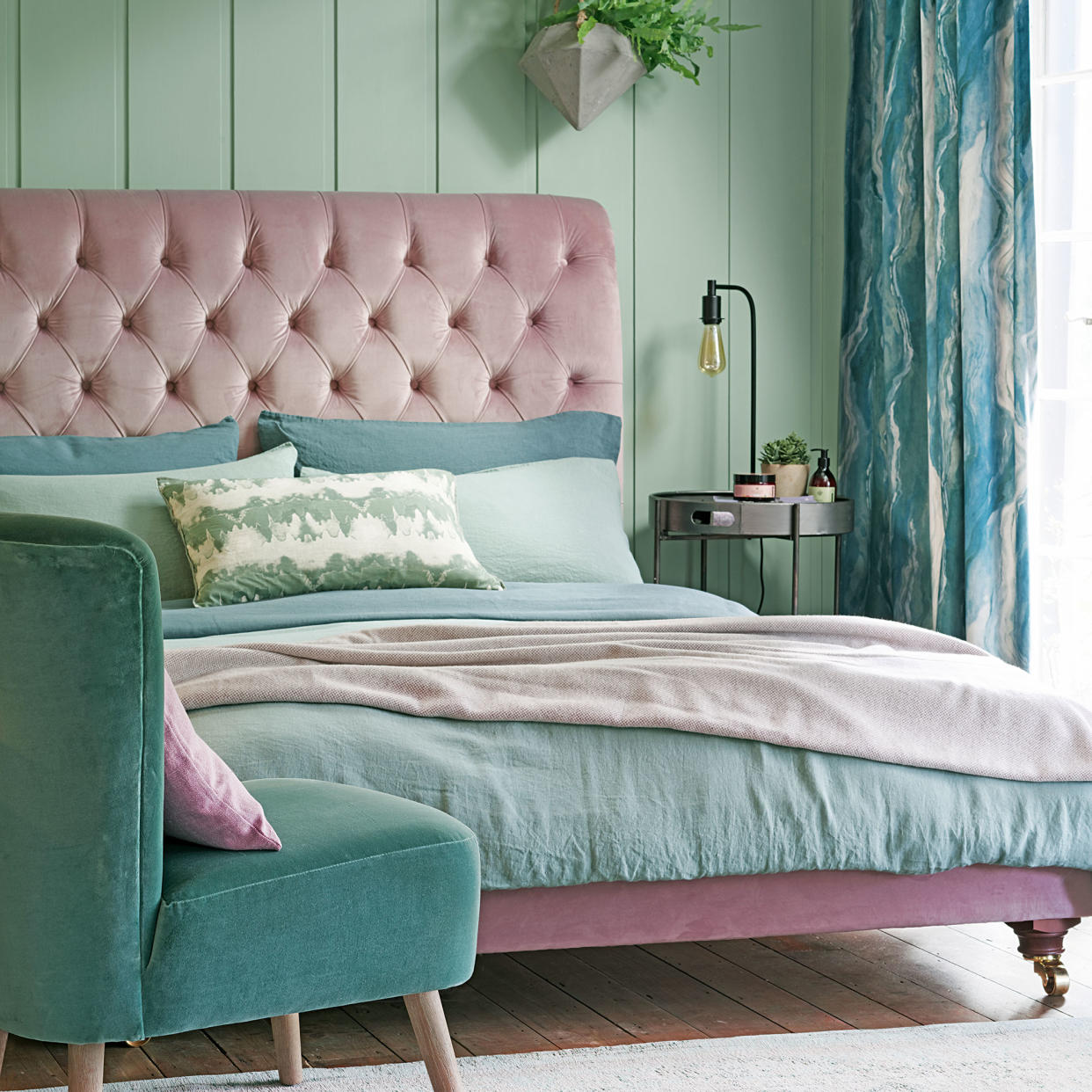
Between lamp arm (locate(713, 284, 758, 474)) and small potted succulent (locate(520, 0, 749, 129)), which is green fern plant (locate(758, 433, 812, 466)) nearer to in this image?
lamp arm (locate(713, 284, 758, 474))

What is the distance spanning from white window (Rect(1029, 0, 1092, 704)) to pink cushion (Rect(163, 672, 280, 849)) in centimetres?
228

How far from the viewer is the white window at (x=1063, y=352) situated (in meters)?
3.08

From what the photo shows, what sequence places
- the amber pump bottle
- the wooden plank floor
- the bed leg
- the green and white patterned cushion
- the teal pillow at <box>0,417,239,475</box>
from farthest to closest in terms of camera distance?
the amber pump bottle → the teal pillow at <box>0,417,239,475</box> → the green and white patterned cushion → the bed leg → the wooden plank floor

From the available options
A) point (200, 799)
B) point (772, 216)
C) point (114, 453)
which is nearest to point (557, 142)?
point (772, 216)

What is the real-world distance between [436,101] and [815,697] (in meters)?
2.39

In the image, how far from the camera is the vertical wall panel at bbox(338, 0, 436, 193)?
141 inches

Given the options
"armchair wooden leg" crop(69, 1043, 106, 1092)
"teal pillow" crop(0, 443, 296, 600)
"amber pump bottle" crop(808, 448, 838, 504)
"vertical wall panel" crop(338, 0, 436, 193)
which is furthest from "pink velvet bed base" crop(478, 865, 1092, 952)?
"vertical wall panel" crop(338, 0, 436, 193)

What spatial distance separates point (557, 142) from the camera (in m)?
3.75

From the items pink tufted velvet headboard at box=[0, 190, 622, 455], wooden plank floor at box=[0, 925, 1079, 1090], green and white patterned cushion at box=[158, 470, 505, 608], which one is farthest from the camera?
pink tufted velvet headboard at box=[0, 190, 622, 455]

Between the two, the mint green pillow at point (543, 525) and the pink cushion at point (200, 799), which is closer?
the pink cushion at point (200, 799)

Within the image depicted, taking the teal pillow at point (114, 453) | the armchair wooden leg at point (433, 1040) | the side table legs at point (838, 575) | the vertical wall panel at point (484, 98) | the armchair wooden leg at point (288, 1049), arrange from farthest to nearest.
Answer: the side table legs at point (838, 575) < the vertical wall panel at point (484, 98) < the teal pillow at point (114, 453) < the armchair wooden leg at point (288, 1049) < the armchair wooden leg at point (433, 1040)

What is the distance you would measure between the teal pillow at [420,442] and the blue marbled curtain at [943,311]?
86 centimetres

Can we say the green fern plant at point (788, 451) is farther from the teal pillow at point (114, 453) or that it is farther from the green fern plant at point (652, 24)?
the teal pillow at point (114, 453)

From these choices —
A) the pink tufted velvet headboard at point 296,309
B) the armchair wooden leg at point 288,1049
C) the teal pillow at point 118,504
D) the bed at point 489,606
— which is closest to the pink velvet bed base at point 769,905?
the bed at point 489,606
